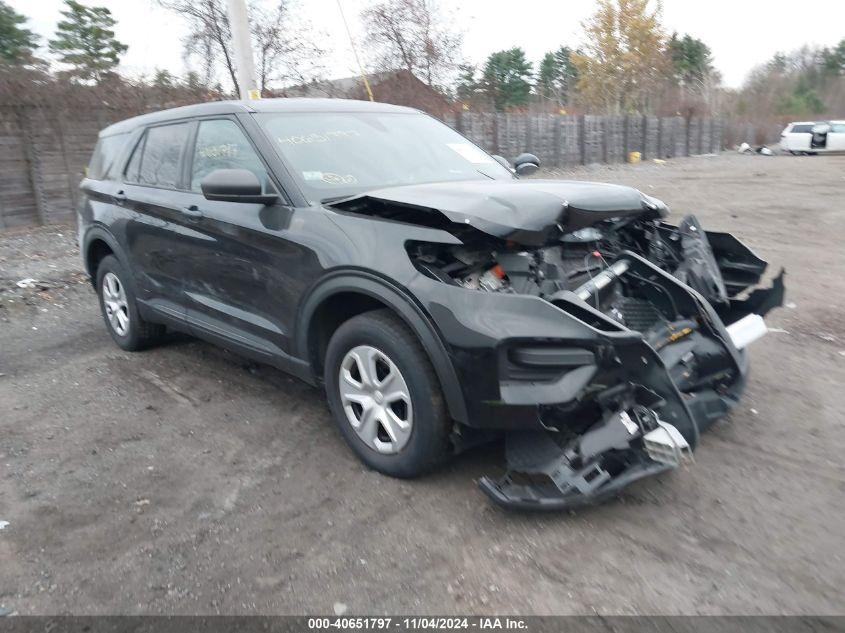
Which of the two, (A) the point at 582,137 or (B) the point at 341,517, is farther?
(A) the point at 582,137

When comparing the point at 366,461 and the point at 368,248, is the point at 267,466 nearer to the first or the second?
the point at 366,461

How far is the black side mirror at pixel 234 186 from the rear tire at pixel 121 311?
2.00m

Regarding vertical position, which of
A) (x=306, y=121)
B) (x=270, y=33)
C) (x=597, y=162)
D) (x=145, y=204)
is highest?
(x=270, y=33)

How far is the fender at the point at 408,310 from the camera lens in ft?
10.2

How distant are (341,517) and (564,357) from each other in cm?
124

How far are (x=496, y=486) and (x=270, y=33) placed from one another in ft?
62.0

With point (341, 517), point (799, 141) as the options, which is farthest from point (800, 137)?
point (341, 517)

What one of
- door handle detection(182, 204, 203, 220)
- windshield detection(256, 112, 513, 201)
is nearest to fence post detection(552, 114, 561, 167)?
windshield detection(256, 112, 513, 201)

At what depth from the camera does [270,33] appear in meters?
19.4

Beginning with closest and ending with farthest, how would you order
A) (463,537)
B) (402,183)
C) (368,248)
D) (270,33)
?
(463,537), (368,248), (402,183), (270,33)

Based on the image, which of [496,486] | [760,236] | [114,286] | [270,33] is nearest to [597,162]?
[270,33]

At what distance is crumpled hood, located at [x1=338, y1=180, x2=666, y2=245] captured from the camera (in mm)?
3164

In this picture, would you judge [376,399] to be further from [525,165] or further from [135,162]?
[135,162]

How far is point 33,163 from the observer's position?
11.5 metres
